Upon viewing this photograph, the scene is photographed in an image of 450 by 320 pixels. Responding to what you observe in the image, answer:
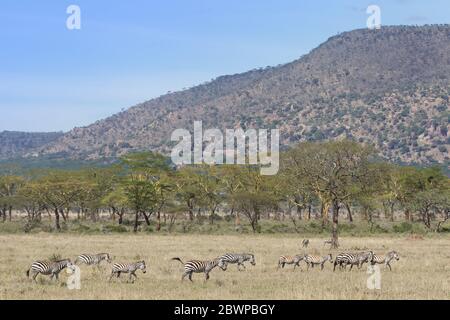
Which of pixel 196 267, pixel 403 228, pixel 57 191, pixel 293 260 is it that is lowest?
pixel 403 228

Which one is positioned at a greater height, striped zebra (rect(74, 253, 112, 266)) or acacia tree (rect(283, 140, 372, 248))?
acacia tree (rect(283, 140, 372, 248))

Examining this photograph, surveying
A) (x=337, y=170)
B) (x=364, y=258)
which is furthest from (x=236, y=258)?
(x=337, y=170)

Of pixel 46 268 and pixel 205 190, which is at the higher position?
pixel 205 190

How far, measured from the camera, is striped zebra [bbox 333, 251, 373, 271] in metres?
28.9

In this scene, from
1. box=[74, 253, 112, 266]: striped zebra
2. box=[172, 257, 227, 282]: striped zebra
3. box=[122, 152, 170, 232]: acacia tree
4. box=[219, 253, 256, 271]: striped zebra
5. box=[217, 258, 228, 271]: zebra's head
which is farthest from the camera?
box=[122, 152, 170, 232]: acacia tree

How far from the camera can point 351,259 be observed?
94.9 feet

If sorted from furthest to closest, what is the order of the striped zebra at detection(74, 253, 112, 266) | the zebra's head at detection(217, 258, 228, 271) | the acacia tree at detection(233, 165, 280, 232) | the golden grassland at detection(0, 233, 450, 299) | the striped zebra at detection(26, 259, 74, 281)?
the acacia tree at detection(233, 165, 280, 232) → the striped zebra at detection(74, 253, 112, 266) → the zebra's head at detection(217, 258, 228, 271) → the striped zebra at detection(26, 259, 74, 281) → the golden grassland at detection(0, 233, 450, 299)

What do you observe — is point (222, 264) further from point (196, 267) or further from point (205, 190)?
point (205, 190)

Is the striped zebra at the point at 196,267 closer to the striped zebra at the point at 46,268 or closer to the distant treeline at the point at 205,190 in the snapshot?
the striped zebra at the point at 46,268

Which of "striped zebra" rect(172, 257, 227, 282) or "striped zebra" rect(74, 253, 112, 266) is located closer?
"striped zebra" rect(172, 257, 227, 282)

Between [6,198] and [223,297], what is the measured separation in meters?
78.1

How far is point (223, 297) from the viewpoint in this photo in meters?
19.8

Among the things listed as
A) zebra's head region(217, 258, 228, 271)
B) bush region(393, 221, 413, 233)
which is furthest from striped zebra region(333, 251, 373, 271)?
bush region(393, 221, 413, 233)

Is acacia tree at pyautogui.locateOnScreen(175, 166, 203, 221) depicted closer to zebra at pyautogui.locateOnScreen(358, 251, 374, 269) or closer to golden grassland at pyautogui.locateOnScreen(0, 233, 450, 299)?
golden grassland at pyautogui.locateOnScreen(0, 233, 450, 299)
